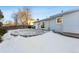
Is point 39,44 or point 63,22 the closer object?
point 39,44

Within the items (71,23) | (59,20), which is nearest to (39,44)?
(59,20)

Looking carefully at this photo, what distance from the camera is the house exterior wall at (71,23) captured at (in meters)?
3.64

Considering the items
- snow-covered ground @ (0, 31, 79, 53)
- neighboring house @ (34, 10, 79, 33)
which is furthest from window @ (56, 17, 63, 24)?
snow-covered ground @ (0, 31, 79, 53)

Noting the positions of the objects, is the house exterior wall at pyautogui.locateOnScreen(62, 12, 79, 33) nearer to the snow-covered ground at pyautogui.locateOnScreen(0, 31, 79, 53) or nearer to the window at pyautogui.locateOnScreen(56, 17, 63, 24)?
the window at pyautogui.locateOnScreen(56, 17, 63, 24)

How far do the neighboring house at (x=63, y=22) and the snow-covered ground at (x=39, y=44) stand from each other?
184mm

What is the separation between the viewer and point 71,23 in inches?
145

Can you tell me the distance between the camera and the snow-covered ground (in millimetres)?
3592

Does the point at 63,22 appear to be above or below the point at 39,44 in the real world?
above

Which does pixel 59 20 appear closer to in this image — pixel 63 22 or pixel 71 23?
pixel 63 22

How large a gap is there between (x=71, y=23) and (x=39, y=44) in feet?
2.50

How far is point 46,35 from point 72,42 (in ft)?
1.74

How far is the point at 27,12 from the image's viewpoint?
145 inches
